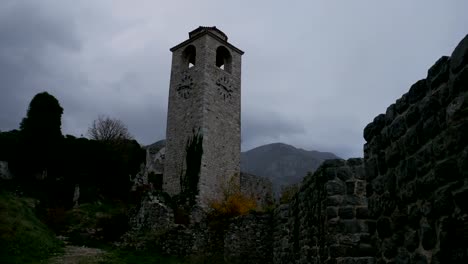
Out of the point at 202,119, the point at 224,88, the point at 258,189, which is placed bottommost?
the point at 258,189

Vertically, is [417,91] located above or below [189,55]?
below

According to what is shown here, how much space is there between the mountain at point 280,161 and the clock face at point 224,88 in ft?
188

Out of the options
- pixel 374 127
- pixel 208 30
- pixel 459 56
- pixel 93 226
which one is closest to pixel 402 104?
pixel 374 127

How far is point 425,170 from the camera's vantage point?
11.8 ft

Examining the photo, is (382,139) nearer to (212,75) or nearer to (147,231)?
(147,231)

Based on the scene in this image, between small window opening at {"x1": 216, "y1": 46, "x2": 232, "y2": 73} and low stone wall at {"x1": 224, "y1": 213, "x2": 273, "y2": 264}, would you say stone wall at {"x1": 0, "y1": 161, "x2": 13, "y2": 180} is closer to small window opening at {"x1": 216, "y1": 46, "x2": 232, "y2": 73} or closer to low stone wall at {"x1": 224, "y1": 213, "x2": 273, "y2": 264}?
small window opening at {"x1": 216, "y1": 46, "x2": 232, "y2": 73}

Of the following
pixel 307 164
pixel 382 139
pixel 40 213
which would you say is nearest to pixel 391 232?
pixel 382 139

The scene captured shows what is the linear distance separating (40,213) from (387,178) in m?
22.2

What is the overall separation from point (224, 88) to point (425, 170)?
26.4 meters

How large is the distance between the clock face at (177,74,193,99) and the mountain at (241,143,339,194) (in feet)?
190

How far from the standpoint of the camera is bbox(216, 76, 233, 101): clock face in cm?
2941

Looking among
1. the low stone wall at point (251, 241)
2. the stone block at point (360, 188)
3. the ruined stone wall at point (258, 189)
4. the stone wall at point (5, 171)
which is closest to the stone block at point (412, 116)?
the stone block at point (360, 188)

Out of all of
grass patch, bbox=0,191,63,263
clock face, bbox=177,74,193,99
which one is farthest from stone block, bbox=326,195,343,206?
clock face, bbox=177,74,193,99

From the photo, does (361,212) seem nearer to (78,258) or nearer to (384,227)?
(384,227)
